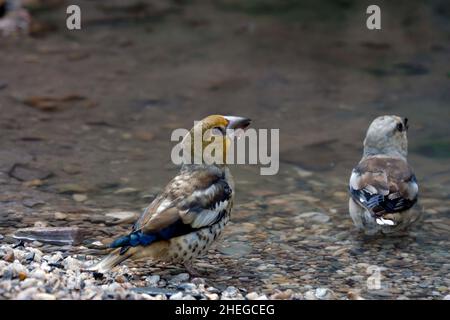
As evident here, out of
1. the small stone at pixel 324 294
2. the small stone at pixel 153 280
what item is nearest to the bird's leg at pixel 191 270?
the small stone at pixel 153 280

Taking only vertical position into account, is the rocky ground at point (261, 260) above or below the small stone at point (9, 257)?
below

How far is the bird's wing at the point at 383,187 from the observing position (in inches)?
276

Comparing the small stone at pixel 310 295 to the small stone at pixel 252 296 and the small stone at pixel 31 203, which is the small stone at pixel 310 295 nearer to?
the small stone at pixel 252 296

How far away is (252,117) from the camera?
10320 mm

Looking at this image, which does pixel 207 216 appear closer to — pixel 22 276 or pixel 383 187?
pixel 22 276

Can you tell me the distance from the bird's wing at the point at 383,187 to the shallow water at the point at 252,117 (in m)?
0.36

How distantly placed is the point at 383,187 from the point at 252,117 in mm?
3418

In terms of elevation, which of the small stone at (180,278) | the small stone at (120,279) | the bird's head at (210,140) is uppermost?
the bird's head at (210,140)

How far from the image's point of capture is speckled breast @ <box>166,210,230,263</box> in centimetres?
591

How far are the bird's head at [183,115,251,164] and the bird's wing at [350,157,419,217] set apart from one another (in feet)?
4.30

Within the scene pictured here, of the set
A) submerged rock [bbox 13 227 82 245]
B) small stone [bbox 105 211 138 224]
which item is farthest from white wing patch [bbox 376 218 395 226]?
submerged rock [bbox 13 227 82 245]
